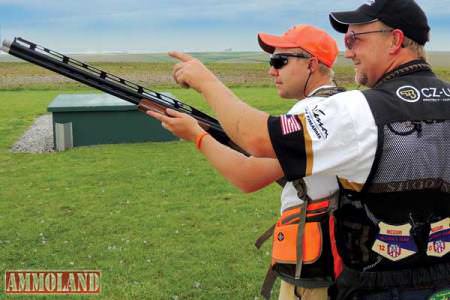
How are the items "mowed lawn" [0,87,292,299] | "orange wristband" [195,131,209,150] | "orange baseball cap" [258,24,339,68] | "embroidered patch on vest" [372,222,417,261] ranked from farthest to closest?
"mowed lawn" [0,87,292,299], "orange baseball cap" [258,24,339,68], "orange wristband" [195,131,209,150], "embroidered patch on vest" [372,222,417,261]

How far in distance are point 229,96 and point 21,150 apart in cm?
1554

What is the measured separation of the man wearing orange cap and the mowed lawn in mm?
3314

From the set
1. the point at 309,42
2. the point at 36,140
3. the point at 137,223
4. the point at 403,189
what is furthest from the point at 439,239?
the point at 36,140

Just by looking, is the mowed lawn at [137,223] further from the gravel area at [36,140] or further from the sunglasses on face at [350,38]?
the sunglasses on face at [350,38]

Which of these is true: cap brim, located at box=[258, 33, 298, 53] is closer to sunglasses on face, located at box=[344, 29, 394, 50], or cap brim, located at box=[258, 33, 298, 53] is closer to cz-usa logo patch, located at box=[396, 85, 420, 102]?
sunglasses on face, located at box=[344, 29, 394, 50]

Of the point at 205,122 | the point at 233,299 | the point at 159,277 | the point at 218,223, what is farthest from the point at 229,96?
the point at 218,223

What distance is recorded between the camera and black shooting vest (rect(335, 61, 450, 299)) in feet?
7.02

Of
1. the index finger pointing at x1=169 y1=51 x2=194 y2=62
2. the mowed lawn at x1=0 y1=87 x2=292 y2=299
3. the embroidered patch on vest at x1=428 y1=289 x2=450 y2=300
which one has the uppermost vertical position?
the index finger pointing at x1=169 y1=51 x2=194 y2=62

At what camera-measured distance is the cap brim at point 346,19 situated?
7.71 feet

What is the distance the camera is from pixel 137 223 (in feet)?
29.2

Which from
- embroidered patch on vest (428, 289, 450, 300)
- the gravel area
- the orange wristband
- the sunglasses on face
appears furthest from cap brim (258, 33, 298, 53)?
the gravel area

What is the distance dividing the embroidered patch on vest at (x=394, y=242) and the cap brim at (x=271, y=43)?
4.27 feet

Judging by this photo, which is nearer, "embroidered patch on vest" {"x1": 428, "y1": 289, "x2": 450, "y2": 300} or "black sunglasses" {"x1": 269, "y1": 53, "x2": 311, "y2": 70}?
"embroidered patch on vest" {"x1": 428, "y1": 289, "x2": 450, "y2": 300}

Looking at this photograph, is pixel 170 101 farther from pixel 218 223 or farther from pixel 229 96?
pixel 218 223
